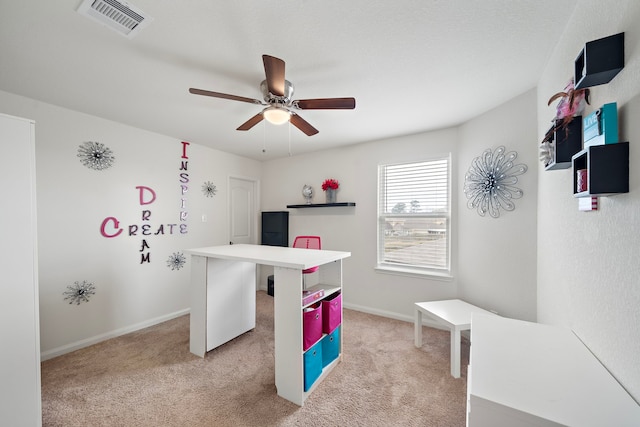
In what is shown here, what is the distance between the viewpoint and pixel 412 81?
1891 millimetres

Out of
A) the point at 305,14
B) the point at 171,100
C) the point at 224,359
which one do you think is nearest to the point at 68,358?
the point at 224,359

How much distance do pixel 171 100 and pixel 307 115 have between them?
1264mm

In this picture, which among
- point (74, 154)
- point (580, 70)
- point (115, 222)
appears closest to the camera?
point (580, 70)

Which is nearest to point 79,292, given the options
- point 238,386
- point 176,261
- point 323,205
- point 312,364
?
point 176,261

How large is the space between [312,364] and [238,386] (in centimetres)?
63

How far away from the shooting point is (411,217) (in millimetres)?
3162

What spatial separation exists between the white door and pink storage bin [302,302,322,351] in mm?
2635

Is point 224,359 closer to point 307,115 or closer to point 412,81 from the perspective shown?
point 307,115

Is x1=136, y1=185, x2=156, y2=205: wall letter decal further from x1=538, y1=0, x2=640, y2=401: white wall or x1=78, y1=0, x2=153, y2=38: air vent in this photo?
x1=538, y1=0, x2=640, y2=401: white wall

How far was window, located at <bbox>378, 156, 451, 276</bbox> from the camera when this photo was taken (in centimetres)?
296

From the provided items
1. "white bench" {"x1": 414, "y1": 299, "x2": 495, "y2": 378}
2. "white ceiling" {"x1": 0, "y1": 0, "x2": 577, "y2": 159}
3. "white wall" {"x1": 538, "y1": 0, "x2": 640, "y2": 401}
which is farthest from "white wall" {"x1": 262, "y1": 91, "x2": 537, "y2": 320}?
"white wall" {"x1": 538, "y1": 0, "x2": 640, "y2": 401}

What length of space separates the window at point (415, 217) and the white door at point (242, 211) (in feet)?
7.58

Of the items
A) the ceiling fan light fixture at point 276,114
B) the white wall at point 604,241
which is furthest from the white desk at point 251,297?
the white wall at point 604,241

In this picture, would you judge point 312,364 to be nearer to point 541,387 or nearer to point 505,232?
point 541,387
